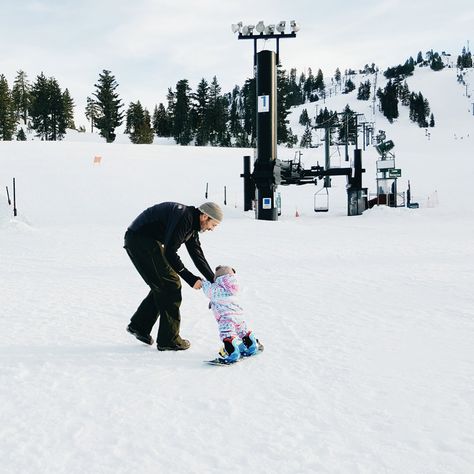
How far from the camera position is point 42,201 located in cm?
2858

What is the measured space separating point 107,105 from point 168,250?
73.0m

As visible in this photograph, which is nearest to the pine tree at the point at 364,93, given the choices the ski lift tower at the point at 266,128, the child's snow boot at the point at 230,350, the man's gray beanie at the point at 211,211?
the ski lift tower at the point at 266,128

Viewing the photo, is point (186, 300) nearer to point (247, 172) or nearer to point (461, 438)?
point (461, 438)

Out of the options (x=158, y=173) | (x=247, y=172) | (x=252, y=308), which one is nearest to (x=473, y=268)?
(x=252, y=308)

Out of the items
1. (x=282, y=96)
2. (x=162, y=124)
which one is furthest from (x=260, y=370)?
(x=162, y=124)

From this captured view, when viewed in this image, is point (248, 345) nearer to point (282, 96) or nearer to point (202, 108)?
point (282, 96)

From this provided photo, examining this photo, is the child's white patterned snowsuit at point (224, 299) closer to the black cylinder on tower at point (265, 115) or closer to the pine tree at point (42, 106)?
the black cylinder on tower at point (265, 115)

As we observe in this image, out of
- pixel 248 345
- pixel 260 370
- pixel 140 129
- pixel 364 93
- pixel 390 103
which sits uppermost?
pixel 364 93

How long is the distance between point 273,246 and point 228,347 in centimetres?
1023

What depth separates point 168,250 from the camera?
14.9 ft

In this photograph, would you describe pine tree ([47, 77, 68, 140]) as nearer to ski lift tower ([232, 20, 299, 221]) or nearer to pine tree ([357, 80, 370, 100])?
ski lift tower ([232, 20, 299, 221])

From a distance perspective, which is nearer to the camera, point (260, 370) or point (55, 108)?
point (260, 370)

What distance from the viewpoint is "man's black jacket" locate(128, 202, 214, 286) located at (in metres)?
4.56

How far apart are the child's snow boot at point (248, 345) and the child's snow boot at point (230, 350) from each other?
0.25 meters
